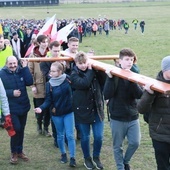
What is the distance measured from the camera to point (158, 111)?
428 cm

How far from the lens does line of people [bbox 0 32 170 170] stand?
14.4 feet

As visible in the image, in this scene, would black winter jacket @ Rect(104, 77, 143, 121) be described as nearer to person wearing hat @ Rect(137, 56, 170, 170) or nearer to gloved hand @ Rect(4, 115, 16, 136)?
person wearing hat @ Rect(137, 56, 170, 170)

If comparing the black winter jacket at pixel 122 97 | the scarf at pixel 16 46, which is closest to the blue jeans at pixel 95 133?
the black winter jacket at pixel 122 97

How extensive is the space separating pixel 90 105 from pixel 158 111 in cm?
149

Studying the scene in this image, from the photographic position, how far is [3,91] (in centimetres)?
570

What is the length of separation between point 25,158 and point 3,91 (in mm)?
1327

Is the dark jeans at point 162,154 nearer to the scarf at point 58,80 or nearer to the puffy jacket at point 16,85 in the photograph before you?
the scarf at point 58,80

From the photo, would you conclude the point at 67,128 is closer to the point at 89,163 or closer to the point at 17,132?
the point at 89,163

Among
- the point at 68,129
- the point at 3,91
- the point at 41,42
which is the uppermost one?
the point at 41,42

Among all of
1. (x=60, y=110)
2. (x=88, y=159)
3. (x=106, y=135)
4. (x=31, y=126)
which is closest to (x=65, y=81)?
(x=60, y=110)

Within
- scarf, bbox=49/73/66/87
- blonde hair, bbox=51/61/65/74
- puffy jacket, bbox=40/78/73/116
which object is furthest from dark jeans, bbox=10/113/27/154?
blonde hair, bbox=51/61/65/74

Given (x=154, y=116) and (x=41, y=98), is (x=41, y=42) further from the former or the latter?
(x=154, y=116)

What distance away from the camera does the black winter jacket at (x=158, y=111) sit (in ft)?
13.7

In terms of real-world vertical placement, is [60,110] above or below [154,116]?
below
